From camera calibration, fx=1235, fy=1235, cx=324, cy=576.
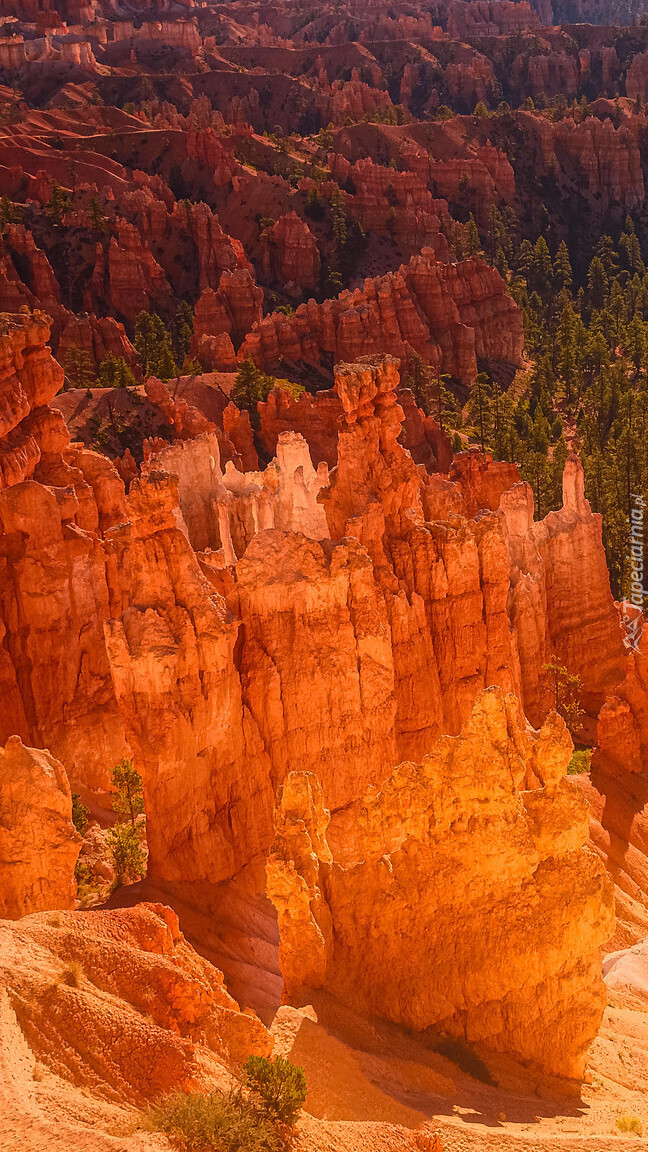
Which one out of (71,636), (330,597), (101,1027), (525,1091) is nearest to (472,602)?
(330,597)

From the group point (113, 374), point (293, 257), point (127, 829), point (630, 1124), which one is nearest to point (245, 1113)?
point (630, 1124)

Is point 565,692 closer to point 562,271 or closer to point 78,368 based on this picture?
point 78,368

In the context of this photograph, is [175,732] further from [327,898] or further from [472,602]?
[472,602]

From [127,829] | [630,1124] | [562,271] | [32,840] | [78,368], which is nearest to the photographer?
[630,1124]

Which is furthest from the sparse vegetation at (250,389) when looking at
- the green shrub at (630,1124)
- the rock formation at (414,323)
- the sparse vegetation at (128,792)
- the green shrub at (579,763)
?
the green shrub at (630,1124)

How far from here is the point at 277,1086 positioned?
10.1m

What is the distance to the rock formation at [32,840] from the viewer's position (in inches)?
561

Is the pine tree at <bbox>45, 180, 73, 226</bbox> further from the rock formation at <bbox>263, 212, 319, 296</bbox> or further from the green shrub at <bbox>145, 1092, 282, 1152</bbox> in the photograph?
the green shrub at <bbox>145, 1092, 282, 1152</bbox>

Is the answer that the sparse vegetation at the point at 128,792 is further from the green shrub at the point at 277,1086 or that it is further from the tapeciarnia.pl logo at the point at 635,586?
the tapeciarnia.pl logo at the point at 635,586

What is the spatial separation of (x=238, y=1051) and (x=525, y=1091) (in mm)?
2911

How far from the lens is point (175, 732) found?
1634 centimetres

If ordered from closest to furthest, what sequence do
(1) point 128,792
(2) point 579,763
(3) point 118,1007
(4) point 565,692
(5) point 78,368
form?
(3) point 118,1007 < (1) point 128,792 < (2) point 579,763 < (4) point 565,692 < (5) point 78,368

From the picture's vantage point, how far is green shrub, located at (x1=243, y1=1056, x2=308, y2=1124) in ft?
32.6

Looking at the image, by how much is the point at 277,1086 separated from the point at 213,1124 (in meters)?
0.86
